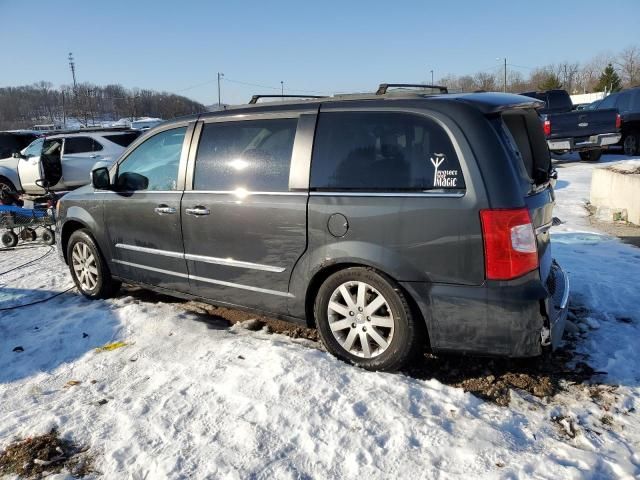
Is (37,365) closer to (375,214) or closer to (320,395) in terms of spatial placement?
(320,395)

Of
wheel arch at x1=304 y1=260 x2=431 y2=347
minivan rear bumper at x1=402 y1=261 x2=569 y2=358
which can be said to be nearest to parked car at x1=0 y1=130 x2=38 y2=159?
wheel arch at x1=304 y1=260 x2=431 y2=347

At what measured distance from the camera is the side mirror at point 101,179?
15.7 feet

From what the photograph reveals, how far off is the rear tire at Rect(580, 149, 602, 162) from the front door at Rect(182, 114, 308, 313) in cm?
1444

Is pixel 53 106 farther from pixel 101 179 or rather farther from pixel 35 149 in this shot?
pixel 101 179

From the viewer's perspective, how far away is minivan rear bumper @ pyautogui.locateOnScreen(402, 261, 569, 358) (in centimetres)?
294

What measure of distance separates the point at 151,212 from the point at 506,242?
2.95m

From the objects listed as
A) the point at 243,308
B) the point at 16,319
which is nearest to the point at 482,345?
the point at 243,308

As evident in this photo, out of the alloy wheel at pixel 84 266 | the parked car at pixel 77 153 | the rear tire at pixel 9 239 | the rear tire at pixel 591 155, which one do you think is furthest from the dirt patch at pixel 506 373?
the rear tire at pixel 591 155

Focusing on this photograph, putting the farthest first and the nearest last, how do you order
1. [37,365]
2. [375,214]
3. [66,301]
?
[66,301], [37,365], [375,214]

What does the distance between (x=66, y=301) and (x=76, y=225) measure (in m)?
0.79

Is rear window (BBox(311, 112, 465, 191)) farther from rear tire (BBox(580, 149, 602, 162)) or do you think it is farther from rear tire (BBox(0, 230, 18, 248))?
rear tire (BBox(580, 149, 602, 162))

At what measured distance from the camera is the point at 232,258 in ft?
12.9

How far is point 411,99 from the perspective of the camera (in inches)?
127

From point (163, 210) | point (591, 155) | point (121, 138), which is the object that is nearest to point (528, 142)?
point (163, 210)
